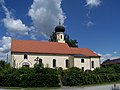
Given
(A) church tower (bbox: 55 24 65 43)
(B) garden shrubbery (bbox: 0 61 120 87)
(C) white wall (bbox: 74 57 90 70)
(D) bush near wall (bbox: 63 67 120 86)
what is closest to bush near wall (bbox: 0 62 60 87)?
(B) garden shrubbery (bbox: 0 61 120 87)

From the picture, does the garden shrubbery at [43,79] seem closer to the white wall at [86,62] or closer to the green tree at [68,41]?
the white wall at [86,62]

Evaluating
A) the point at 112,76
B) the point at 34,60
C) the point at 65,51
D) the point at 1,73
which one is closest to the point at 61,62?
the point at 65,51

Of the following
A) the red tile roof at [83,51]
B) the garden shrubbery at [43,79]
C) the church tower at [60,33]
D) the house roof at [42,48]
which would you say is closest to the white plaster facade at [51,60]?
the house roof at [42,48]

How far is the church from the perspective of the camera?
5450 cm

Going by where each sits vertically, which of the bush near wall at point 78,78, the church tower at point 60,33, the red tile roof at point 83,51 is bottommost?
the bush near wall at point 78,78

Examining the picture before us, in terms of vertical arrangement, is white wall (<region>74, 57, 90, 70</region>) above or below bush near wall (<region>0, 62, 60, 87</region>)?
above

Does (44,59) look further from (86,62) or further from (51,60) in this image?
(86,62)

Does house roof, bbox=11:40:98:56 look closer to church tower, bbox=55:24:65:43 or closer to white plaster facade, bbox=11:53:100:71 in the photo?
white plaster facade, bbox=11:53:100:71

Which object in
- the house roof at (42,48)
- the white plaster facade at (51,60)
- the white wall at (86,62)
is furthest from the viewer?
the white wall at (86,62)

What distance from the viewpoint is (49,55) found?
191 feet

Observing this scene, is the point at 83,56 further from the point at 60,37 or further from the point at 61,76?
the point at 61,76

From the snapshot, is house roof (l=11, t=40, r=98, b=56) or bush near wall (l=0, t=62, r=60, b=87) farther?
house roof (l=11, t=40, r=98, b=56)

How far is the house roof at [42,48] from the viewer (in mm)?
55819

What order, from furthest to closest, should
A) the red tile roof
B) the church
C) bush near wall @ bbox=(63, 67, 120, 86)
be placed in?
the red tile roof < the church < bush near wall @ bbox=(63, 67, 120, 86)
